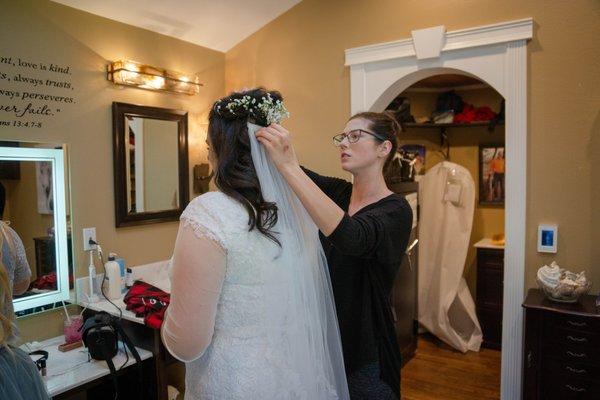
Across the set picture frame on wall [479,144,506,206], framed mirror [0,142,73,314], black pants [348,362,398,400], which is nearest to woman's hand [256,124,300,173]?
black pants [348,362,398,400]

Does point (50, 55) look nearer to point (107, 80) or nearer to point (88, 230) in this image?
point (107, 80)

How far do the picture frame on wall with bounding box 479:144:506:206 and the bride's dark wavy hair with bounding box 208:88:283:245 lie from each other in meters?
3.44

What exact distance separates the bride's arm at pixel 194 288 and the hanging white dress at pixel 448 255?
3.03m

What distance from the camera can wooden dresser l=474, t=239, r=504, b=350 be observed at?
3.68 m

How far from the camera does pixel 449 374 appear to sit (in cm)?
328

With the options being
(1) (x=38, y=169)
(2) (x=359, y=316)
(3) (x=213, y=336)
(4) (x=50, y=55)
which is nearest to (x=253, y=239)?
(3) (x=213, y=336)

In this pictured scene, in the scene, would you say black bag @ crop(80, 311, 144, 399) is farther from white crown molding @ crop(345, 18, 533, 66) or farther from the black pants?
white crown molding @ crop(345, 18, 533, 66)

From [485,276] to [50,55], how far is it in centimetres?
344

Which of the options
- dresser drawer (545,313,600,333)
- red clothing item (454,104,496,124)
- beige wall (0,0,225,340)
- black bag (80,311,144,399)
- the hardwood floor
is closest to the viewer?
dresser drawer (545,313,600,333)

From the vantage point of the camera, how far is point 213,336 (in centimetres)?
116

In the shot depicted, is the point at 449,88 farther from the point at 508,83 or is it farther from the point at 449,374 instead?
the point at 449,374

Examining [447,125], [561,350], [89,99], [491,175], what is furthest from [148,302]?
[491,175]

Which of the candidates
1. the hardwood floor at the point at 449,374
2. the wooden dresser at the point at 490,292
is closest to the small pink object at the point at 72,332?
→ the hardwood floor at the point at 449,374

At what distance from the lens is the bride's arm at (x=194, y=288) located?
3.44 ft
